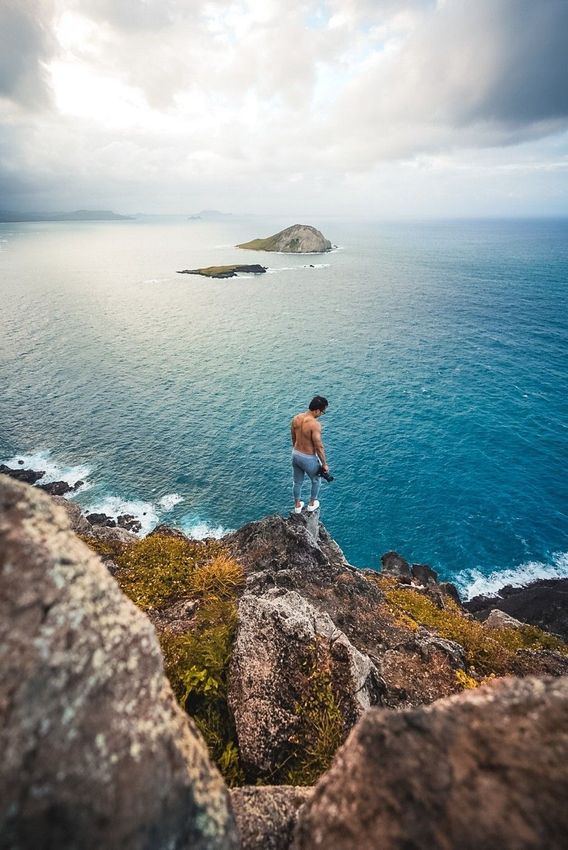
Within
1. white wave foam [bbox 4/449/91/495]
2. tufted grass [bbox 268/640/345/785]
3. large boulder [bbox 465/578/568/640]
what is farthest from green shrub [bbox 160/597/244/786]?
white wave foam [bbox 4/449/91/495]

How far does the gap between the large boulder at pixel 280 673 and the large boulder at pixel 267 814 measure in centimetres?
184

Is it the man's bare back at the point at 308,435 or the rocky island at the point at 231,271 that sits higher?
the man's bare back at the point at 308,435

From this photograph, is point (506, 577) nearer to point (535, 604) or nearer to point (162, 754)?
point (535, 604)

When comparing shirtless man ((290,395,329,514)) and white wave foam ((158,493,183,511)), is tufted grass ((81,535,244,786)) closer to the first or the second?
shirtless man ((290,395,329,514))

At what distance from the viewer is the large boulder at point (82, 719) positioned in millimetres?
2977

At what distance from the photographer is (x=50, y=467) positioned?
55.1m

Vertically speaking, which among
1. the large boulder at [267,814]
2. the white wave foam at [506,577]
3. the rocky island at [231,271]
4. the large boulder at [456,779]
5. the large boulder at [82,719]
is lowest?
the white wave foam at [506,577]

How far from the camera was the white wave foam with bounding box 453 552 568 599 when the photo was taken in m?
40.8

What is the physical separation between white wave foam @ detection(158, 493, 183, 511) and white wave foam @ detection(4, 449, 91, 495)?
34.1 feet

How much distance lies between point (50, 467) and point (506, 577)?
56801 mm

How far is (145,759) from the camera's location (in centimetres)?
346

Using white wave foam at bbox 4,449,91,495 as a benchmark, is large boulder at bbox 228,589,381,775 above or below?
above

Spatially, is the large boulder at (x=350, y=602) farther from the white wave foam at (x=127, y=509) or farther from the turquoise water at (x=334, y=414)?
the white wave foam at (x=127, y=509)

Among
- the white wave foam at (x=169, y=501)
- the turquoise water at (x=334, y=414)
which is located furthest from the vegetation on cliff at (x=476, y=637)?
the white wave foam at (x=169, y=501)
